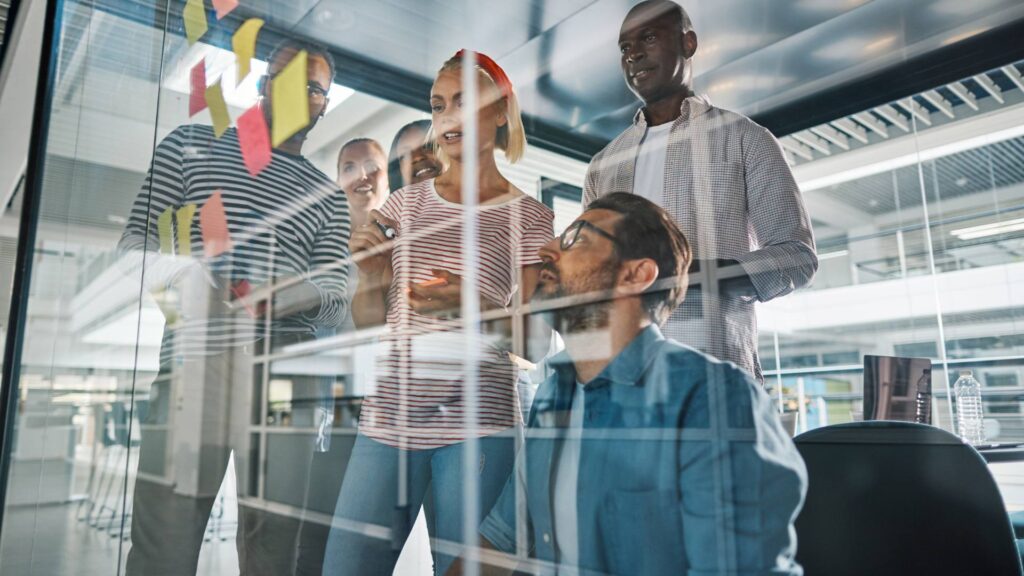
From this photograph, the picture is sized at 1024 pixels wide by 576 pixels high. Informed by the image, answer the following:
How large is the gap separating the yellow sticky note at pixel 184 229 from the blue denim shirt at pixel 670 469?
1266 millimetres

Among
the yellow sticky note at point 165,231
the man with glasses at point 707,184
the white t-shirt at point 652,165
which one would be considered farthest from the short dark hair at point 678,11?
the yellow sticky note at point 165,231

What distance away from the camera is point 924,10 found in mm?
589

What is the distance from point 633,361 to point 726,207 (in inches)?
7.4

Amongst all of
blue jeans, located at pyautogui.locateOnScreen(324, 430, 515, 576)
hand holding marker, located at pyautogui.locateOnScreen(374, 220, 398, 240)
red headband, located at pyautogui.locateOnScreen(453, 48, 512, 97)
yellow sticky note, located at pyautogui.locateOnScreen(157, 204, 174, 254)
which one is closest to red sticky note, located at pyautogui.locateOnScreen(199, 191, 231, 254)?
yellow sticky note, located at pyautogui.locateOnScreen(157, 204, 174, 254)

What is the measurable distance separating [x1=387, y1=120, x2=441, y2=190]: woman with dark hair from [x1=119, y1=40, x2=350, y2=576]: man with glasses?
0.20m

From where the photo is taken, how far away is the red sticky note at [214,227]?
1707 mm

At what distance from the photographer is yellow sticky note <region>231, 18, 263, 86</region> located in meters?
1.59

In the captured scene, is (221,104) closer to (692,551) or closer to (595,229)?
(595,229)

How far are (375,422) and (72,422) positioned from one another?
84.1 inches

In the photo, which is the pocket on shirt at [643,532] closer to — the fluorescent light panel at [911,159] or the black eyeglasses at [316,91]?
the fluorescent light panel at [911,159]

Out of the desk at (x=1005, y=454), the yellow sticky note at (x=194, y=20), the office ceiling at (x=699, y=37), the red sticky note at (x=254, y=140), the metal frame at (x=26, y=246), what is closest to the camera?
the desk at (x=1005, y=454)

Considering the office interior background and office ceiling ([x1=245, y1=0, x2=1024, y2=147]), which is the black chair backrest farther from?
office ceiling ([x1=245, y1=0, x2=1024, y2=147])

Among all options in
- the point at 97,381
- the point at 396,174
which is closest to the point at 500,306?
the point at 396,174

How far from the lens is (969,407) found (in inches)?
20.6
